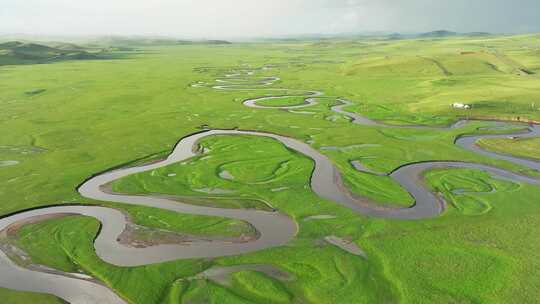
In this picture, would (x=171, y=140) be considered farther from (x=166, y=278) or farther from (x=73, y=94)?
(x=73, y=94)

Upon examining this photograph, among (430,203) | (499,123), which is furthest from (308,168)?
(499,123)

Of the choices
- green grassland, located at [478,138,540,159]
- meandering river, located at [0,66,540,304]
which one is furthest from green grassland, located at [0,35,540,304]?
green grassland, located at [478,138,540,159]

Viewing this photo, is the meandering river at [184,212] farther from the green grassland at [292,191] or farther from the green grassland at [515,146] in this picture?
the green grassland at [515,146]

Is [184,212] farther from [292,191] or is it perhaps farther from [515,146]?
[515,146]

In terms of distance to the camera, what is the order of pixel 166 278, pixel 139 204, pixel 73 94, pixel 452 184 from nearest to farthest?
pixel 166 278 < pixel 139 204 < pixel 452 184 < pixel 73 94

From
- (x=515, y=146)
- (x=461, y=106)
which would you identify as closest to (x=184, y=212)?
(x=515, y=146)

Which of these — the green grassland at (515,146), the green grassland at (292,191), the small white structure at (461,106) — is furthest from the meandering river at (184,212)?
the small white structure at (461,106)

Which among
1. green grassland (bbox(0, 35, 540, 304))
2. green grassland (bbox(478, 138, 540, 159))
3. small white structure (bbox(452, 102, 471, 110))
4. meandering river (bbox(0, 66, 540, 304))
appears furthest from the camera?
small white structure (bbox(452, 102, 471, 110))

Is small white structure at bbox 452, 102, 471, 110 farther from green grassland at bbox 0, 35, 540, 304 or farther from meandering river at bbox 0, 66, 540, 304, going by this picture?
meandering river at bbox 0, 66, 540, 304
